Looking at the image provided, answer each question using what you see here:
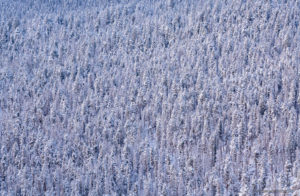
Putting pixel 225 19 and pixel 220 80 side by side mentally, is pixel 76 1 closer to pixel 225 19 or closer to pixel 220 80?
pixel 225 19

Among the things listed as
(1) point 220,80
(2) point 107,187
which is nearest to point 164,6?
(1) point 220,80

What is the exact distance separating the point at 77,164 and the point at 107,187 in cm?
1049

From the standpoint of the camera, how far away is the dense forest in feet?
241

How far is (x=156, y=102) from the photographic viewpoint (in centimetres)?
9431

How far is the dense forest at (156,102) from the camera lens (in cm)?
7331

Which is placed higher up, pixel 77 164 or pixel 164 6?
pixel 164 6

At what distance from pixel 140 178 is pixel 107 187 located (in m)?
5.67

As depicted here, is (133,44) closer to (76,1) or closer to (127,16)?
(127,16)

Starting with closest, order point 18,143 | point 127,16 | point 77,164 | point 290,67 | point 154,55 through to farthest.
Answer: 1. point 77,164
2. point 18,143
3. point 290,67
4. point 154,55
5. point 127,16

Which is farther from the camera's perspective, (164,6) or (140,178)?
(164,6)

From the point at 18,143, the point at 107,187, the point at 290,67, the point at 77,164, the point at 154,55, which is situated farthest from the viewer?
the point at 154,55

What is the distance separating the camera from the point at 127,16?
15512cm

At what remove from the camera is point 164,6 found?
158m

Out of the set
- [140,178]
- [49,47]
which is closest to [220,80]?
[140,178]
